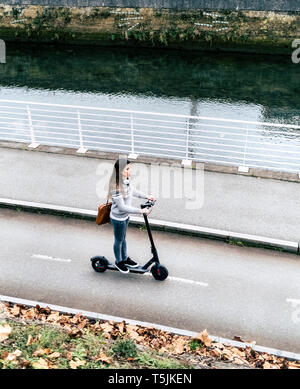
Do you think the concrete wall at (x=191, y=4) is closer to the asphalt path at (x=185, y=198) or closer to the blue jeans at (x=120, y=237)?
the asphalt path at (x=185, y=198)

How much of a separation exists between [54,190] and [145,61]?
23.9 m

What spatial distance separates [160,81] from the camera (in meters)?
27.3

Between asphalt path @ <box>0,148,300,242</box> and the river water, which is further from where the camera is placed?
the river water

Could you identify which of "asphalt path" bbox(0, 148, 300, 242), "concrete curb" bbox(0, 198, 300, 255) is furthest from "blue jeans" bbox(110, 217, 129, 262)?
"asphalt path" bbox(0, 148, 300, 242)

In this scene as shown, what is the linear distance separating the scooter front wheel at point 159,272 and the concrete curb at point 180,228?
141 cm

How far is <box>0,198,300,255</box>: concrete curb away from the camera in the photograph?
7699 mm

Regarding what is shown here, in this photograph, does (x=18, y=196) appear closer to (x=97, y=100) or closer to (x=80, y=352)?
(x=80, y=352)

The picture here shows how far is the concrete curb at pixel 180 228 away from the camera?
770 centimetres

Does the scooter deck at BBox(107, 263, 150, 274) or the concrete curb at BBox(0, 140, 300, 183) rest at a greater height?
the concrete curb at BBox(0, 140, 300, 183)

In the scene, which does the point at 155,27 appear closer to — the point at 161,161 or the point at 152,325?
the point at 161,161

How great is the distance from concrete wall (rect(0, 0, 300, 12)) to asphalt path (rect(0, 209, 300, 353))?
79.9 ft

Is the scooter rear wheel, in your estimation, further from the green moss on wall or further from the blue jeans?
the green moss on wall

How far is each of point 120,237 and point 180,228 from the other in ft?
6.22

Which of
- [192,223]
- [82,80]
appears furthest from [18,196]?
[82,80]
